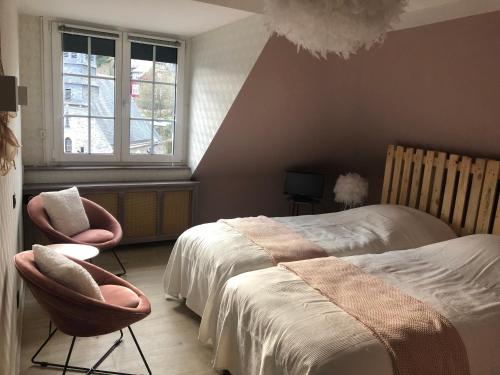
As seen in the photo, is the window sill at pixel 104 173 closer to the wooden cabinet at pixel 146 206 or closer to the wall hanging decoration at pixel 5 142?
the wooden cabinet at pixel 146 206

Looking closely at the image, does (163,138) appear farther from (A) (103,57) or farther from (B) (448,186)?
(B) (448,186)

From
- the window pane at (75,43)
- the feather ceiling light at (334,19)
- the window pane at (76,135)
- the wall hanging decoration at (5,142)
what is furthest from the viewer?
the window pane at (76,135)

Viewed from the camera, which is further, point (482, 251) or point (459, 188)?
point (459, 188)

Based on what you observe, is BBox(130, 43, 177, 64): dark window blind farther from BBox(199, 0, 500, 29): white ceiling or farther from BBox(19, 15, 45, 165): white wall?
BBox(199, 0, 500, 29): white ceiling

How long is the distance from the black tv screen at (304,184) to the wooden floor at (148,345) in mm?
1939

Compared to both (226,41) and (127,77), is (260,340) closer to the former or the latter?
(226,41)

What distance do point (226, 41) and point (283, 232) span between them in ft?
5.72

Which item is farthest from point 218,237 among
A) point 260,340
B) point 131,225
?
point 131,225

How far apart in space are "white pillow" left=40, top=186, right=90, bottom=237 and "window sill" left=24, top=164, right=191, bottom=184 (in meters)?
0.76

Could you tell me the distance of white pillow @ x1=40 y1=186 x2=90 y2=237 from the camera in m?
3.30

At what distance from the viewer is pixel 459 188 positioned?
342cm

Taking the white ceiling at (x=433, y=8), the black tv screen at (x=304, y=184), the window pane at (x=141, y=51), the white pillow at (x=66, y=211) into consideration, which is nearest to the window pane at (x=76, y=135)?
the window pane at (x=141, y=51)

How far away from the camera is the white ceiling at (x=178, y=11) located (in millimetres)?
2586

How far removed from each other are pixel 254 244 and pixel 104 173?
2147 mm
